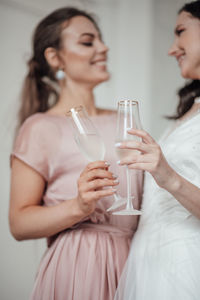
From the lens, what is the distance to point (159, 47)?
3.00 meters

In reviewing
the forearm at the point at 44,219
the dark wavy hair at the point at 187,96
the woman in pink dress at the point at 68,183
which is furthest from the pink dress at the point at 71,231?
the dark wavy hair at the point at 187,96

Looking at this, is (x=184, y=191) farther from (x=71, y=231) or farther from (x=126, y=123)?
(x=71, y=231)

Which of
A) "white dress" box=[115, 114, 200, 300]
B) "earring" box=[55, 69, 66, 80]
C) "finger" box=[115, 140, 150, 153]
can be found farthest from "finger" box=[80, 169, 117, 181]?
"earring" box=[55, 69, 66, 80]

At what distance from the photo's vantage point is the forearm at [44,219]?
128 centimetres

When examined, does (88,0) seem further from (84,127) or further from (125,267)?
(125,267)

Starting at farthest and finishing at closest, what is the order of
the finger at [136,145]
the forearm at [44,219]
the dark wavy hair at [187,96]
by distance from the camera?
1. the dark wavy hair at [187,96]
2. the forearm at [44,219]
3. the finger at [136,145]

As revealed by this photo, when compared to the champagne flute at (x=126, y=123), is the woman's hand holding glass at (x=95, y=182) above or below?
below

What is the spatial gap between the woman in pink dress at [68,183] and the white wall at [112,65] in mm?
724

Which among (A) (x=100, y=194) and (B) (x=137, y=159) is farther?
(A) (x=100, y=194)

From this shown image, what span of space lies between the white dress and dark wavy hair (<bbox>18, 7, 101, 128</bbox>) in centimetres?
77

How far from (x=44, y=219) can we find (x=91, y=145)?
1.32 ft

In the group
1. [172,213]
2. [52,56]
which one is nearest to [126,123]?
[172,213]

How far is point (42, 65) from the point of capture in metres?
1.83

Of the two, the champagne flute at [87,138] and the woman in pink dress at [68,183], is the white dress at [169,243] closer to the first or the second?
the woman in pink dress at [68,183]
